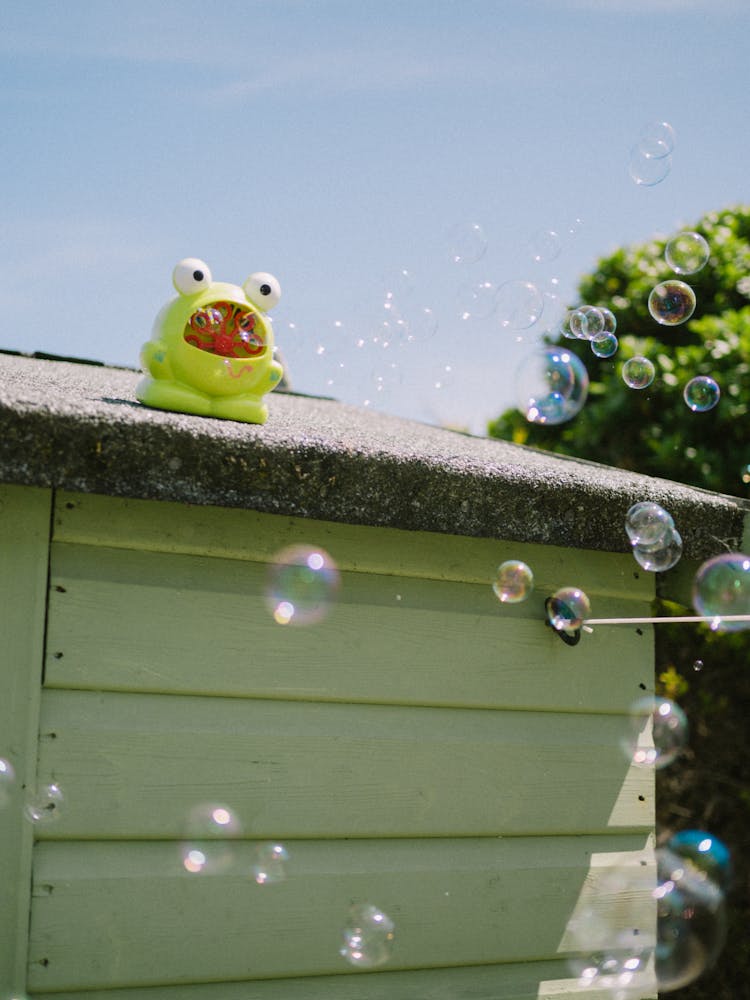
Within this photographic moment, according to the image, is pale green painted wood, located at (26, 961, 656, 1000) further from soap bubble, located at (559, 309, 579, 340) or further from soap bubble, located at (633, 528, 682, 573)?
soap bubble, located at (559, 309, 579, 340)

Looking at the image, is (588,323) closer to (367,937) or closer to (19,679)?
(367,937)

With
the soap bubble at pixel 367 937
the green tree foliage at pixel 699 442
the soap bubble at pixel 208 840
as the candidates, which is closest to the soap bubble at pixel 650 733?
the soap bubble at pixel 367 937

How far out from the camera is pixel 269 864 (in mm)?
2242

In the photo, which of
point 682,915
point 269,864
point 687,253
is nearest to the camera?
point 269,864

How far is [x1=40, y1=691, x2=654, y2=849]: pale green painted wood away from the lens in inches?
82.4

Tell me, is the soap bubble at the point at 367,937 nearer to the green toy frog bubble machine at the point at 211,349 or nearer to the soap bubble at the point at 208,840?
the soap bubble at the point at 208,840

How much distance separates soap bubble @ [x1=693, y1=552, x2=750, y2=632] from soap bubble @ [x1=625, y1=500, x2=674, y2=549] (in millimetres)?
240

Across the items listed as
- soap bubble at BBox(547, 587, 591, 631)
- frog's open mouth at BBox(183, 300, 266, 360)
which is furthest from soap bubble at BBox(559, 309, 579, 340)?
frog's open mouth at BBox(183, 300, 266, 360)

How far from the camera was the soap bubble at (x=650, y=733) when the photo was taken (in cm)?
272

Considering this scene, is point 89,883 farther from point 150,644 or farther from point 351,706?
point 351,706

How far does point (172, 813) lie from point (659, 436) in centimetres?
446

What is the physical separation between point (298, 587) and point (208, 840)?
0.64m

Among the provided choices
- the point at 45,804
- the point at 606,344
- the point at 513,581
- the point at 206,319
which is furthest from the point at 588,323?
the point at 45,804

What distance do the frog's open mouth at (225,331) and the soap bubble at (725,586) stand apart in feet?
4.71
